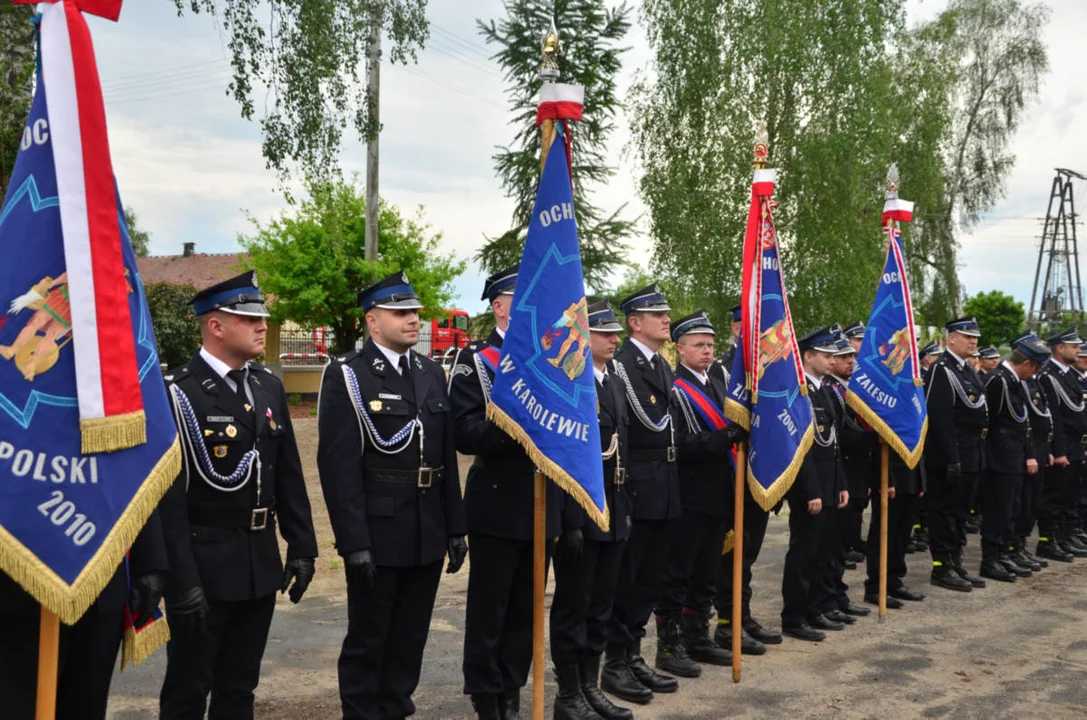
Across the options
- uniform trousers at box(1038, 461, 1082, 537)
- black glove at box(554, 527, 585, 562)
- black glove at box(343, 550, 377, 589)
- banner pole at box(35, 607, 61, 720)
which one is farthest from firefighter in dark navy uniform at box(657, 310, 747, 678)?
uniform trousers at box(1038, 461, 1082, 537)

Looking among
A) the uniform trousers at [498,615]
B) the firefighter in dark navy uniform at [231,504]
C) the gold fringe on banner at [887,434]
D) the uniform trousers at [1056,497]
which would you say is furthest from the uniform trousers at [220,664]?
the uniform trousers at [1056,497]

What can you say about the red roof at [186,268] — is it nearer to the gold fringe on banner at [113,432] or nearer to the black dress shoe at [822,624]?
the black dress shoe at [822,624]

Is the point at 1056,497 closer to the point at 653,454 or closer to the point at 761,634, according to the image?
the point at 761,634

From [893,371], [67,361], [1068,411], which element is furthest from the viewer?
[1068,411]

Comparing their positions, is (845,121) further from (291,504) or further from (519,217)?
(291,504)

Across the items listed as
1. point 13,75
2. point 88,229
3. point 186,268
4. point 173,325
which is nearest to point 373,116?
point 13,75

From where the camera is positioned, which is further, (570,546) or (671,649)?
(671,649)

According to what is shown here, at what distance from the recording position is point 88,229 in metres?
2.96

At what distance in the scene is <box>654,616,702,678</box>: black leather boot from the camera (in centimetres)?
610

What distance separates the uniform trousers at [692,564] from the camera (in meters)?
6.18

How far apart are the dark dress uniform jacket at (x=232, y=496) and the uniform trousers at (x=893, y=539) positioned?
5.49 meters

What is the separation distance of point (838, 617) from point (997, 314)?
1674 inches

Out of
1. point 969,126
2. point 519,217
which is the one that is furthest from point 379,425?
point 969,126

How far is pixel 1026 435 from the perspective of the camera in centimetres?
956
